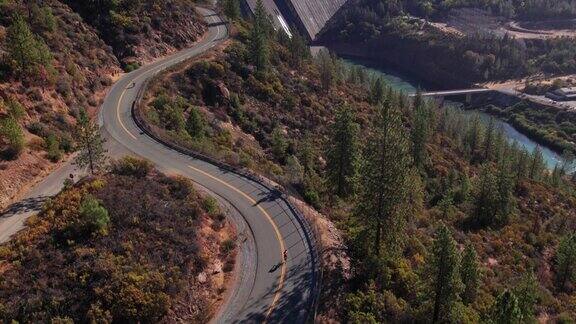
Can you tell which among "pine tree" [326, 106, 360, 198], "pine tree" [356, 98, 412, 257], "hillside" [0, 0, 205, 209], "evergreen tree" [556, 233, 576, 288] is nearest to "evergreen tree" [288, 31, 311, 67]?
"hillside" [0, 0, 205, 209]

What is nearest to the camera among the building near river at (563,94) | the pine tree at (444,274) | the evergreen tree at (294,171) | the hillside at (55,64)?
the pine tree at (444,274)

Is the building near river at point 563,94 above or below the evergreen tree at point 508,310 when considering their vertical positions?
below

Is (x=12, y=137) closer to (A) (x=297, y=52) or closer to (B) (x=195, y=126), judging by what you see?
(B) (x=195, y=126)

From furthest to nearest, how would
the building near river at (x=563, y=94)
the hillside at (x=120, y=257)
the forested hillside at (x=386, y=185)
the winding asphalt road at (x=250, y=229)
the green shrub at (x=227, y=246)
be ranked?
the building near river at (x=563, y=94) → the green shrub at (x=227, y=246) → the forested hillside at (x=386, y=185) → the winding asphalt road at (x=250, y=229) → the hillside at (x=120, y=257)

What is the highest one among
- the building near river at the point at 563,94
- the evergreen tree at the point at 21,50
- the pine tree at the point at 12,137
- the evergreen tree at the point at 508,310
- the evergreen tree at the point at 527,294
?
the evergreen tree at the point at 21,50

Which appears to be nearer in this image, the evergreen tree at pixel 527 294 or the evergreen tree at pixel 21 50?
the evergreen tree at pixel 527 294

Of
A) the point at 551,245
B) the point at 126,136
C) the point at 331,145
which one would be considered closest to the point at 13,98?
the point at 126,136

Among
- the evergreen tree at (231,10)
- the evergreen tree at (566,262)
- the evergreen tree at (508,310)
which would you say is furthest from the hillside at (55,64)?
the evergreen tree at (566,262)

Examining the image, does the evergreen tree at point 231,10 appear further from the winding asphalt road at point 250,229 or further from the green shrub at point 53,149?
the green shrub at point 53,149
